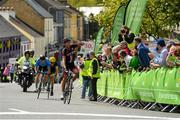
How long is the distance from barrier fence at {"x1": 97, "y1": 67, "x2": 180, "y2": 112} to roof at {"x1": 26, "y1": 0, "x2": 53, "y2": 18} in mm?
79492

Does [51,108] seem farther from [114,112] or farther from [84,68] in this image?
[84,68]

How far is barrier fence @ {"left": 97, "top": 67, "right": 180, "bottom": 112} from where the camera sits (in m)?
17.8

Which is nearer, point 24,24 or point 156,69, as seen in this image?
point 156,69

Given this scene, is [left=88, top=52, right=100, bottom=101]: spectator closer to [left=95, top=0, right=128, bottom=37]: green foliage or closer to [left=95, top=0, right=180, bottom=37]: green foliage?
[left=95, top=0, right=180, bottom=37]: green foliage

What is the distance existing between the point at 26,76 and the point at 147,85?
12.1 meters

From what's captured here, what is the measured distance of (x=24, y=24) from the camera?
331 feet

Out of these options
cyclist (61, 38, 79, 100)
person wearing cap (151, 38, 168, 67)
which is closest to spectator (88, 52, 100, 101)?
cyclist (61, 38, 79, 100)

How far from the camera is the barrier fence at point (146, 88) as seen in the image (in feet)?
58.5

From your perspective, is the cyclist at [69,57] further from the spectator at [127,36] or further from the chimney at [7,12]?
the chimney at [7,12]

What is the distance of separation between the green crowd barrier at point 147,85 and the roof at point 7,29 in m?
68.0

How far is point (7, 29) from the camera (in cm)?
9244

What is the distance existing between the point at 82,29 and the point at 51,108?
113 meters

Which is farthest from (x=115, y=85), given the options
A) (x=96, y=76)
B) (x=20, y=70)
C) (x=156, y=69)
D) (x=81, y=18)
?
(x=81, y=18)

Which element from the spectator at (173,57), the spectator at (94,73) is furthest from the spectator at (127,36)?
the spectator at (173,57)
